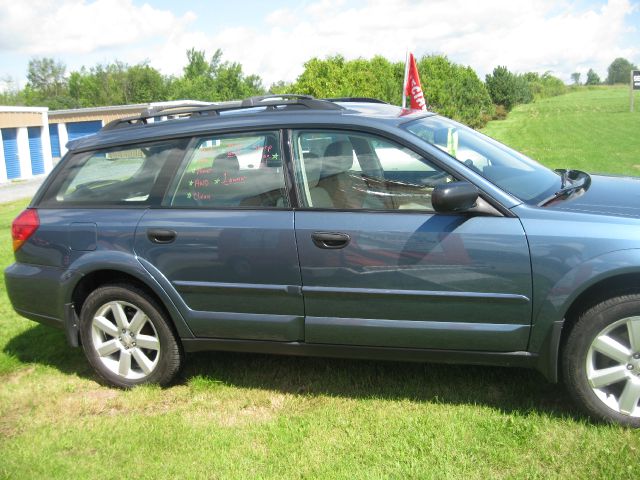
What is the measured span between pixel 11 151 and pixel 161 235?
38.3m

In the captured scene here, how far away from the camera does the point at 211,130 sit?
4.05 meters

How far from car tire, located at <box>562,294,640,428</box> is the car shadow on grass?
0.63 feet

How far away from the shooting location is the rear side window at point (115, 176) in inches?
163

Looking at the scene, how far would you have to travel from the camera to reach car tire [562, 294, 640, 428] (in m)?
3.22

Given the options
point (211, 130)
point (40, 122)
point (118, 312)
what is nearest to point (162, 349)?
point (118, 312)

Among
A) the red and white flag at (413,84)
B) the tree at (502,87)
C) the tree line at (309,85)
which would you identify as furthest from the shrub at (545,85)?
the red and white flag at (413,84)

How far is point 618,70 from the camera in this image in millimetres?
159000

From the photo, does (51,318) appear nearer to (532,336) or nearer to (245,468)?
(245,468)

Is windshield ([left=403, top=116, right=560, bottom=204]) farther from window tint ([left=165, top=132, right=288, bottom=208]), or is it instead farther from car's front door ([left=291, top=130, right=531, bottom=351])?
window tint ([left=165, top=132, right=288, bottom=208])

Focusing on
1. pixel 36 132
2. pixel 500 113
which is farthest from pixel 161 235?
pixel 500 113

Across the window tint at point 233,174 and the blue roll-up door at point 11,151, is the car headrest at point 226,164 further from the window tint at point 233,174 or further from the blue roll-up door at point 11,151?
the blue roll-up door at point 11,151

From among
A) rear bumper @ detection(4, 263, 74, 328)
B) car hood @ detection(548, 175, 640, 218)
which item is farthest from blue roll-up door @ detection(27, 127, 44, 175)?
car hood @ detection(548, 175, 640, 218)

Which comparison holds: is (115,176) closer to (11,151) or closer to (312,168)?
(312,168)

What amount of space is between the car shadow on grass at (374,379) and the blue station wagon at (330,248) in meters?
0.32
